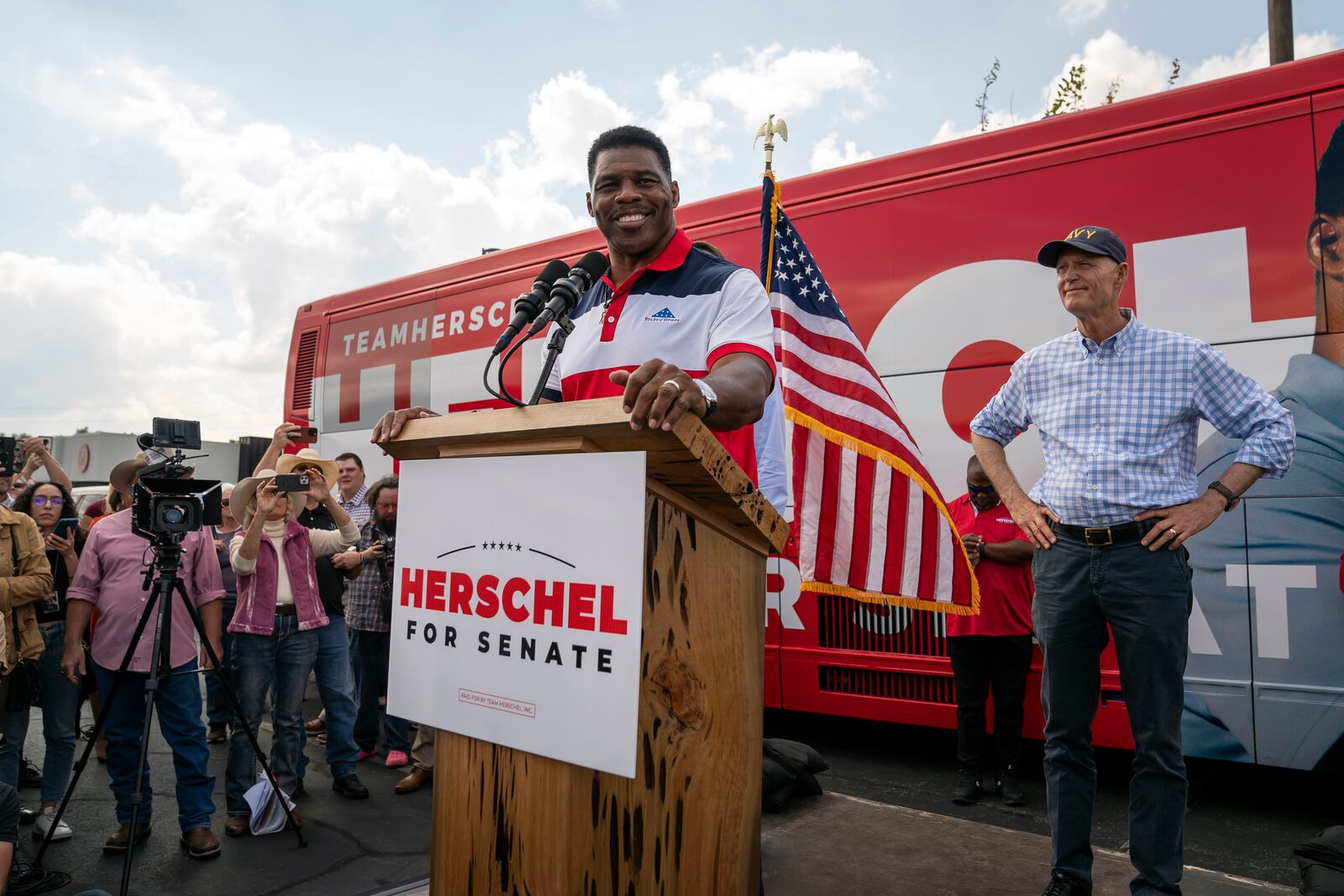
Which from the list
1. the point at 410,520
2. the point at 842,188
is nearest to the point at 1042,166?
the point at 842,188

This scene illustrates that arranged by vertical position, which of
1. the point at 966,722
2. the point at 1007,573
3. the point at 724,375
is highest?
the point at 724,375

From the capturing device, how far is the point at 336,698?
5.02 metres

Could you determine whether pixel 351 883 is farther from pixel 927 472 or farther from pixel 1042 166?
pixel 1042 166

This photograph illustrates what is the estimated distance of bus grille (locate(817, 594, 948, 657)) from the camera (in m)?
4.82

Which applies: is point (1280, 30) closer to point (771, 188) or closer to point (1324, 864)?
point (771, 188)

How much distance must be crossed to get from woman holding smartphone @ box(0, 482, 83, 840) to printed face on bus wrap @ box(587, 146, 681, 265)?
3728 millimetres

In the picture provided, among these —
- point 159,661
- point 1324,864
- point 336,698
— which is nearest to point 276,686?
point 336,698

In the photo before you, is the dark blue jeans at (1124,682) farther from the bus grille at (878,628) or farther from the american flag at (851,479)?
the bus grille at (878,628)

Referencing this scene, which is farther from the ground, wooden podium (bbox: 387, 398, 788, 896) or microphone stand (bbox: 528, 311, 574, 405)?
microphone stand (bbox: 528, 311, 574, 405)

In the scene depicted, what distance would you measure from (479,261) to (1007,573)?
182 inches

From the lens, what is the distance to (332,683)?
5.01 metres

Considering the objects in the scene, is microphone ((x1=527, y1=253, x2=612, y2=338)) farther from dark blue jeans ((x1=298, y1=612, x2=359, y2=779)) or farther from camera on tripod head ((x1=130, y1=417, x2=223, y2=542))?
dark blue jeans ((x1=298, y1=612, x2=359, y2=779))

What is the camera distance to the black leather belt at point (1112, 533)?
104 inches

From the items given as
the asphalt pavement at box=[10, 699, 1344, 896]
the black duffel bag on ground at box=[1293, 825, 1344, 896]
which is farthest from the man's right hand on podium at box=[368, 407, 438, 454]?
the black duffel bag on ground at box=[1293, 825, 1344, 896]
